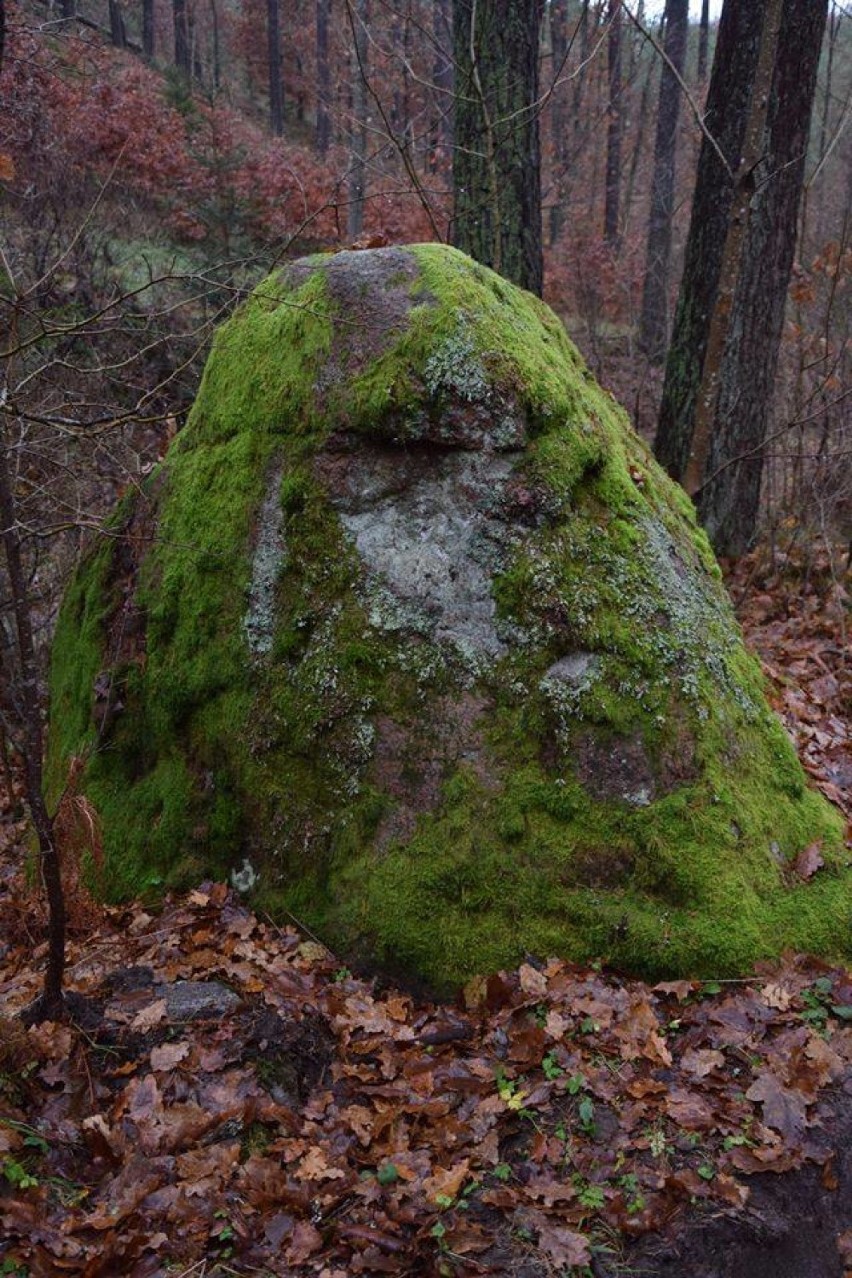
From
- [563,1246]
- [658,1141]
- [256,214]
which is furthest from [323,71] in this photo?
[563,1246]

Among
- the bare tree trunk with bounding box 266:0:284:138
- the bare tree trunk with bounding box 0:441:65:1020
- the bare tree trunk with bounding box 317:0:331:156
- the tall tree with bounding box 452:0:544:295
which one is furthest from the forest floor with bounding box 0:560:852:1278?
the bare tree trunk with bounding box 266:0:284:138

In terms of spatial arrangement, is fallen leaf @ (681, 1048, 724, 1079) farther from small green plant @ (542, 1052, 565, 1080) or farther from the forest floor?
small green plant @ (542, 1052, 565, 1080)

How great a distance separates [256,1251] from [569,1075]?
117 cm

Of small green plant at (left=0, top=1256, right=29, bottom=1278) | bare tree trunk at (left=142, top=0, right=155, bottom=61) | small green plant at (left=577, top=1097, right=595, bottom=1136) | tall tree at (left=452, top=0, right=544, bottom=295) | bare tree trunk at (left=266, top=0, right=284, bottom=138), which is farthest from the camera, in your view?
bare tree trunk at (left=266, top=0, right=284, bottom=138)

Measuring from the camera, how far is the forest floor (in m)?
2.70

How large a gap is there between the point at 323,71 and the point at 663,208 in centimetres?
1685

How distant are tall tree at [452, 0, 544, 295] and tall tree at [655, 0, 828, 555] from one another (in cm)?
160

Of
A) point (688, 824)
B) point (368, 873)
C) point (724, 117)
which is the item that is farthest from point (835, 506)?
point (368, 873)

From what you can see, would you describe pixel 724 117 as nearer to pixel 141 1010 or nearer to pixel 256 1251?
pixel 141 1010

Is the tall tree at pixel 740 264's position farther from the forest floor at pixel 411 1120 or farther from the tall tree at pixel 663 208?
the tall tree at pixel 663 208

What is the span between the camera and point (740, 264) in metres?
8.18

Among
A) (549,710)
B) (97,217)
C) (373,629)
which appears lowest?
(549,710)

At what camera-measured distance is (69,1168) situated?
2949 millimetres

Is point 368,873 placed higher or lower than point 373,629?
lower
